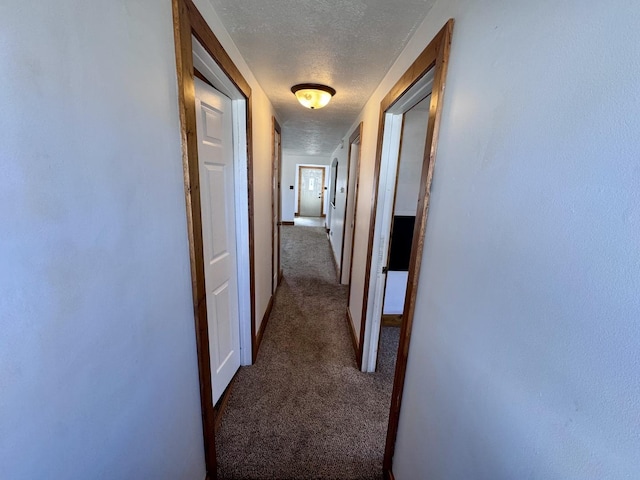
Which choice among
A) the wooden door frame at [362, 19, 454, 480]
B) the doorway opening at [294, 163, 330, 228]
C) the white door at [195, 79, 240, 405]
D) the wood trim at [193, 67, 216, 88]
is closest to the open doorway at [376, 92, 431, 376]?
the wooden door frame at [362, 19, 454, 480]

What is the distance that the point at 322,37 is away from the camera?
128 cm

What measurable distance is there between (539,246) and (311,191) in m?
9.55

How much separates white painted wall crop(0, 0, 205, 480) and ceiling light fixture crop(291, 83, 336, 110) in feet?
4.10

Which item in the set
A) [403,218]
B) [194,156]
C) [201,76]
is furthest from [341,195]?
[194,156]

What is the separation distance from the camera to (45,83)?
460 mm

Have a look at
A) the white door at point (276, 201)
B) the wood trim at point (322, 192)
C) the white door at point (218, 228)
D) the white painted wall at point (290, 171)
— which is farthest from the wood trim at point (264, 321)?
the wood trim at point (322, 192)

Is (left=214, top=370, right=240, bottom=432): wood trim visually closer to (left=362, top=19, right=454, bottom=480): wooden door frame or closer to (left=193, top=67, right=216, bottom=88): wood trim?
(left=362, top=19, right=454, bottom=480): wooden door frame

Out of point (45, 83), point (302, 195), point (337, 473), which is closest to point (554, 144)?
point (45, 83)

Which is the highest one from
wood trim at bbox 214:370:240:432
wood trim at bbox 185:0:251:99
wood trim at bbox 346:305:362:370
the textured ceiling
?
the textured ceiling

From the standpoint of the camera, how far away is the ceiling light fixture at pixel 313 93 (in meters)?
1.90

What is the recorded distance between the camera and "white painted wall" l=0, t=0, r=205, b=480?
428 millimetres

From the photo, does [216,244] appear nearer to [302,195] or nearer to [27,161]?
[27,161]

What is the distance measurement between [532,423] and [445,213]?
581 millimetres

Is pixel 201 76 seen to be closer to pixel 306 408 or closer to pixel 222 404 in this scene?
pixel 222 404
